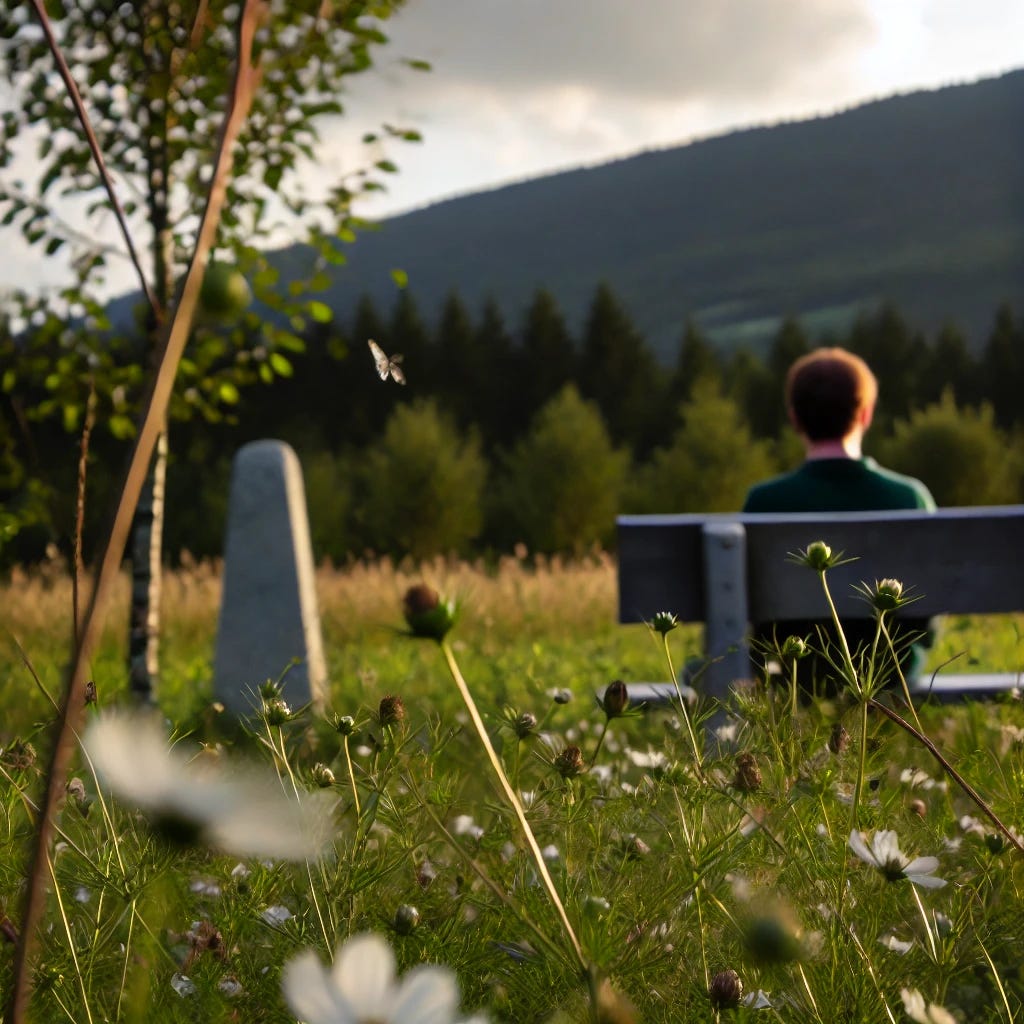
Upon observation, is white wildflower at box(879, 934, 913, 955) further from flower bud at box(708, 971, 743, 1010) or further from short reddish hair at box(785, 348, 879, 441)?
short reddish hair at box(785, 348, 879, 441)

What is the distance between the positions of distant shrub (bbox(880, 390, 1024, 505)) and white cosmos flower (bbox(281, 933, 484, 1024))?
1229 inches

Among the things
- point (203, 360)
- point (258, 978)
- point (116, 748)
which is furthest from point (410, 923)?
point (203, 360)

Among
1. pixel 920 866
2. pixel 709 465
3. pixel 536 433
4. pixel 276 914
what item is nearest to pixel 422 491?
pixel 536 433

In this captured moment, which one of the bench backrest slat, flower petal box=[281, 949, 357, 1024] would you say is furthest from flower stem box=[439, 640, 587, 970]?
the bench backrest slat

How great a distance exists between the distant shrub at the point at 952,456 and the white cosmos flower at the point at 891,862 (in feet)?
100

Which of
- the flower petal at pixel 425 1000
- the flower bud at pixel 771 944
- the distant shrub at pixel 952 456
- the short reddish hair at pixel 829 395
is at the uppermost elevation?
the short reddish hair at pixel 829 395

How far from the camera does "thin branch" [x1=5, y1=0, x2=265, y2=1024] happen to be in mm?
333

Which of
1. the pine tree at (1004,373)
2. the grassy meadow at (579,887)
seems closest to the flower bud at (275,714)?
the grassy meadow at (579,887)

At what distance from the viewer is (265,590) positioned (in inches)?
185

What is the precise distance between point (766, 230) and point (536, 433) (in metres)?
88.8

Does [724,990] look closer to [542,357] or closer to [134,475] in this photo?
[134,475]

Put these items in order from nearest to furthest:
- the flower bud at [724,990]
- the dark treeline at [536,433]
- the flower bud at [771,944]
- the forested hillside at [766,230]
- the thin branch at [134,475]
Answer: the thin branch at [134,475], the flower bud at [771,944], the flower bud at [724,990], the dark treeline at [536,433], the forested hillside at [766,230]

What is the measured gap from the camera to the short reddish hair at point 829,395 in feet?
12.2

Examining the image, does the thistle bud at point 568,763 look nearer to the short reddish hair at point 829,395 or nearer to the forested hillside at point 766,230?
the short reddish hair at point 829,395
